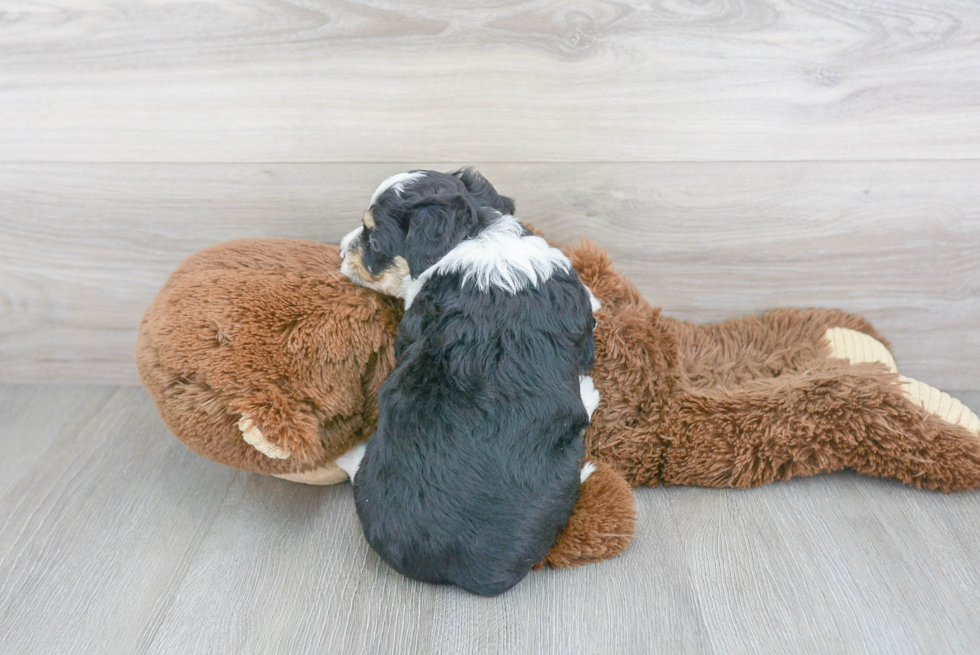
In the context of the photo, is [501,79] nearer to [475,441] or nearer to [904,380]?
[475,441]

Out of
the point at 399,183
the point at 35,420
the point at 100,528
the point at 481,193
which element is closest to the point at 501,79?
the point at 481,193

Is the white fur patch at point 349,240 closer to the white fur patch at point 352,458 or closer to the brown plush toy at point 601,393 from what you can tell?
the brown plush toy at point 601,393

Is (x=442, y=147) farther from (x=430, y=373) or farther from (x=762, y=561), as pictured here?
(x=762, y=561)

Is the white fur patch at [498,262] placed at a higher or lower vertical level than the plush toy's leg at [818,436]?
higher

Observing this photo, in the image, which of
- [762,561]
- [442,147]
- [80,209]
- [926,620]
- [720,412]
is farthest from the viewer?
[80,209]

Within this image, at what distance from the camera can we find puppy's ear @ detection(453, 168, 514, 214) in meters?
1.57

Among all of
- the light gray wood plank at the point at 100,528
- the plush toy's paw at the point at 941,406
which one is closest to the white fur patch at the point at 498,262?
the light gray wood plank at the point at 100,528

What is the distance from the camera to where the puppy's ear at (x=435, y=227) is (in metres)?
1.41

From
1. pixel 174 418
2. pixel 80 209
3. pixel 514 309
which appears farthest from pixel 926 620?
pixel 80 209

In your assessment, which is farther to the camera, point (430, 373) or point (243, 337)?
point (243, 337)

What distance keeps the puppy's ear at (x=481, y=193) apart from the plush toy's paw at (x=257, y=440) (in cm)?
69

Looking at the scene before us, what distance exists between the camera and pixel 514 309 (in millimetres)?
1383

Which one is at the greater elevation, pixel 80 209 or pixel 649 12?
pixel 649 12

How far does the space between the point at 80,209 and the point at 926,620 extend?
2.34m
